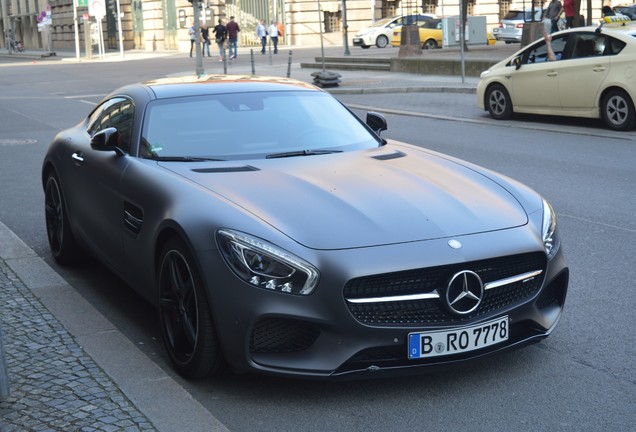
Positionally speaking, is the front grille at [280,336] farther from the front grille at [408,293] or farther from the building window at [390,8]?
the building window at [390,8]

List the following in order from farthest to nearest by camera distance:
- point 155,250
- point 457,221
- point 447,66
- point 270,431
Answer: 1. point 447,66
2. point 155,250
3. point 457,221
4. point 270,431

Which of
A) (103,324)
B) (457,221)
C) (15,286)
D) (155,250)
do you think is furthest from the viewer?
(15,286)

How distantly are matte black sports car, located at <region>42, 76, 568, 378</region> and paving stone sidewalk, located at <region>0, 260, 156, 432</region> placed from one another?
17.4 inches

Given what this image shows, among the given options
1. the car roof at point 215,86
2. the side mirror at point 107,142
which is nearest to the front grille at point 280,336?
the side mirror at point 107,142

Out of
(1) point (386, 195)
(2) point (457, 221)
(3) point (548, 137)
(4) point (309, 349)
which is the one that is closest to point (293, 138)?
(1) point (386, 195)

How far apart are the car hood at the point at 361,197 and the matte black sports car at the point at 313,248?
0.01 metres

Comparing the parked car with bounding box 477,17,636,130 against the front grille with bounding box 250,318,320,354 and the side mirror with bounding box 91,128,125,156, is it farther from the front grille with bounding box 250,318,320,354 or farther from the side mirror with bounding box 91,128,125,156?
the front grille with bounding box 250,318,320,354

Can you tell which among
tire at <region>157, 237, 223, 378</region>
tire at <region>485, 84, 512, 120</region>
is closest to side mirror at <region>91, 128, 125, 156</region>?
tire at <region>157, 237, 223, 378</region>

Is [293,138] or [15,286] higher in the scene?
[293,138]

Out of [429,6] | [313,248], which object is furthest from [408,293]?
[429,6]

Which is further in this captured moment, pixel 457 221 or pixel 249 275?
pixel 457 221

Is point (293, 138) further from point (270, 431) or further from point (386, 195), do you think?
point (270, 431)

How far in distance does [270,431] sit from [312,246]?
2.62 ft

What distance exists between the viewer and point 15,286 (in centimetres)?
654
